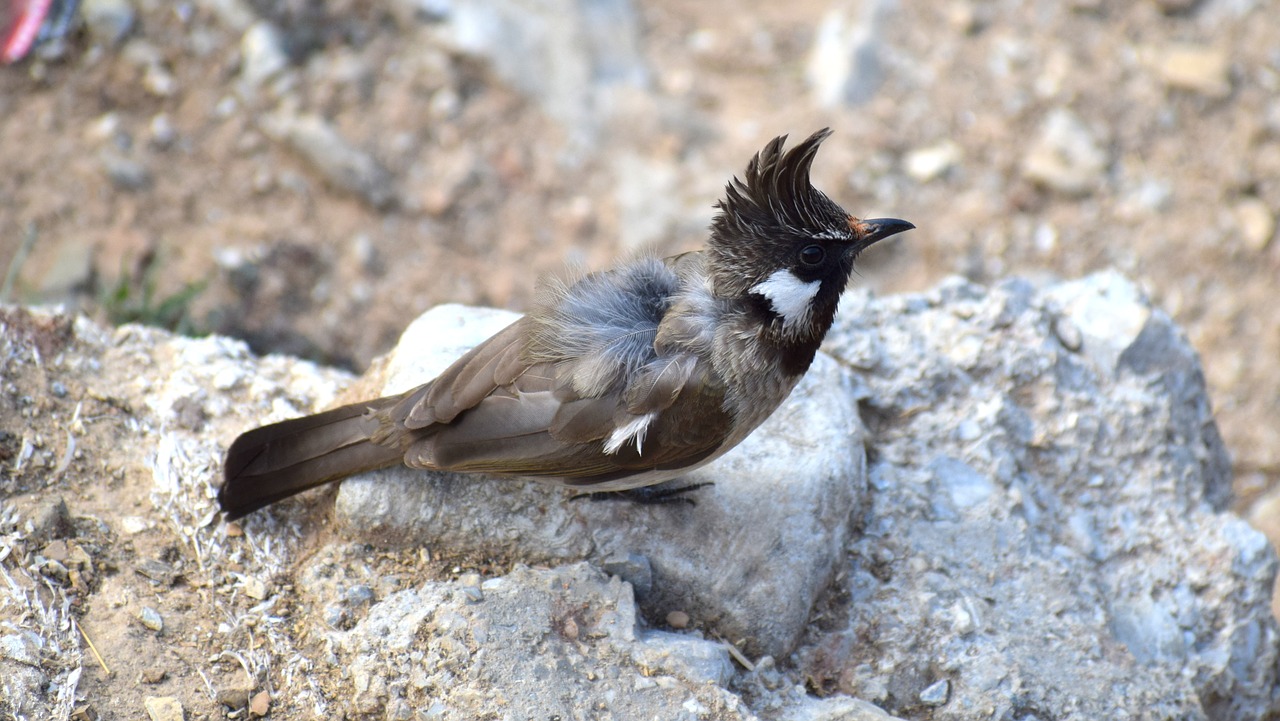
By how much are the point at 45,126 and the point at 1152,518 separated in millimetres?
5713

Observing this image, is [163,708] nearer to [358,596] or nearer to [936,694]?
[358,596]

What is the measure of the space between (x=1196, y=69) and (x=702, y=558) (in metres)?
5.02

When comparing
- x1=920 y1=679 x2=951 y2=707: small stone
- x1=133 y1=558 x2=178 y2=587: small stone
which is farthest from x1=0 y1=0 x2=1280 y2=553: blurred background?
x1=920 y1=679 x2=951 y2=707: small stone

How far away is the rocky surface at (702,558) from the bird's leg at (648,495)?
1.9 inches

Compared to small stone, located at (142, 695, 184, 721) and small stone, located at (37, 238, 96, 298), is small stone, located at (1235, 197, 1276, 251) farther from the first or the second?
small stone, located at (37, 238, 96, 298)

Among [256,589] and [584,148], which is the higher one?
[584,148]

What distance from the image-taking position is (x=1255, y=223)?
20.6 ft

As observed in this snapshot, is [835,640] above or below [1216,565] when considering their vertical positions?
below

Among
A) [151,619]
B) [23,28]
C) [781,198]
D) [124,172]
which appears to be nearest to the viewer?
[151,619]

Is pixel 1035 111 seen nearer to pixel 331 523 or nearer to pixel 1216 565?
pixel 1216 565

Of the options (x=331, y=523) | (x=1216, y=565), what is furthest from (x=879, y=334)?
(x=331, y=523)

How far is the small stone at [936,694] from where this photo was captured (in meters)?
3.32

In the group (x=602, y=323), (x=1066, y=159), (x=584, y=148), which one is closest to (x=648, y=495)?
(x=602, y=323)

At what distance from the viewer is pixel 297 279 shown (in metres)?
5.94
